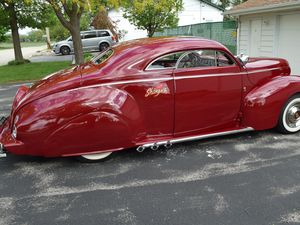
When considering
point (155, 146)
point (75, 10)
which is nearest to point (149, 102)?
point (155, 146)

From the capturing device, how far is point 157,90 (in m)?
4.53

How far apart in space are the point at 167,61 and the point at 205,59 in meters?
0.62

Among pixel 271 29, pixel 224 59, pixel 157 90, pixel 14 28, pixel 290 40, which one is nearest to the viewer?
pixel 157 90

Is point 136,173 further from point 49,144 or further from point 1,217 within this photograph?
point 1,217

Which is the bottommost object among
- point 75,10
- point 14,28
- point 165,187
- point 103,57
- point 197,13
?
point 165,187

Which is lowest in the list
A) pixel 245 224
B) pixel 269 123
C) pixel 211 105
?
pixel 245 224

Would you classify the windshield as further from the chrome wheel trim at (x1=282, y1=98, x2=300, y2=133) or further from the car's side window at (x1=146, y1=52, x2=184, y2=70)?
the chrome wheel trim at (x1=282, y1=98, x2=300, y2=133)

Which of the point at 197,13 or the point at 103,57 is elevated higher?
the point at 197,13

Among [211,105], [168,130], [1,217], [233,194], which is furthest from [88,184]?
[211,105]

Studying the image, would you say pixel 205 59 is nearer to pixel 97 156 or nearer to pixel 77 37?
pixel 97 156

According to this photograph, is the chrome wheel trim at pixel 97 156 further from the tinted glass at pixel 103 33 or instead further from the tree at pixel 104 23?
the tree at pixel 104 23

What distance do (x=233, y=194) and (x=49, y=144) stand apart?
2319 millimetres

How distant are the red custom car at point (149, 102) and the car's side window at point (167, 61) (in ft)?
0.05

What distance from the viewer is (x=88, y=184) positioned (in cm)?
404
